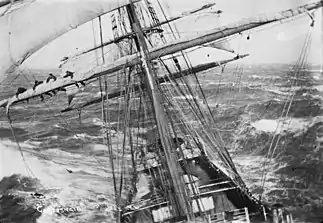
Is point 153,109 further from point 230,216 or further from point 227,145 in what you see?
point 230,216

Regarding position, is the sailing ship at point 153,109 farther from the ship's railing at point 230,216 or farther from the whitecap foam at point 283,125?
the whitecap foam at point 283,125

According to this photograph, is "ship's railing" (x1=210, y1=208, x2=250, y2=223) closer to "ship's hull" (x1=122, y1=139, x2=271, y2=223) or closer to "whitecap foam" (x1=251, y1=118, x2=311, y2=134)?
"ship's hull" (x1=122, y1=139, x2=271, y2=223)

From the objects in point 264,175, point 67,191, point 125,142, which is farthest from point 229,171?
point 67,191

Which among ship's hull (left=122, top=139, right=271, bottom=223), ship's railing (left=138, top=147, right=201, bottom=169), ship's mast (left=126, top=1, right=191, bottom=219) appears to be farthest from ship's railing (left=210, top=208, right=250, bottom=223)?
ship's railing (left=138, top=147, right=201, bottom=169)

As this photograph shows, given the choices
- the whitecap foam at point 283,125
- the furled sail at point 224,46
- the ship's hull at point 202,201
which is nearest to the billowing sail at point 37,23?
the furled sail at point 224,46

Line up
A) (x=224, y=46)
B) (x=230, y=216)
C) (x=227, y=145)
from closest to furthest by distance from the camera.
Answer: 1. (x=230, y=216)
2. (x=227, y=145)
3. (x=224, y=46)

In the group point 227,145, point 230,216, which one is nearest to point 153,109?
point 227,145
